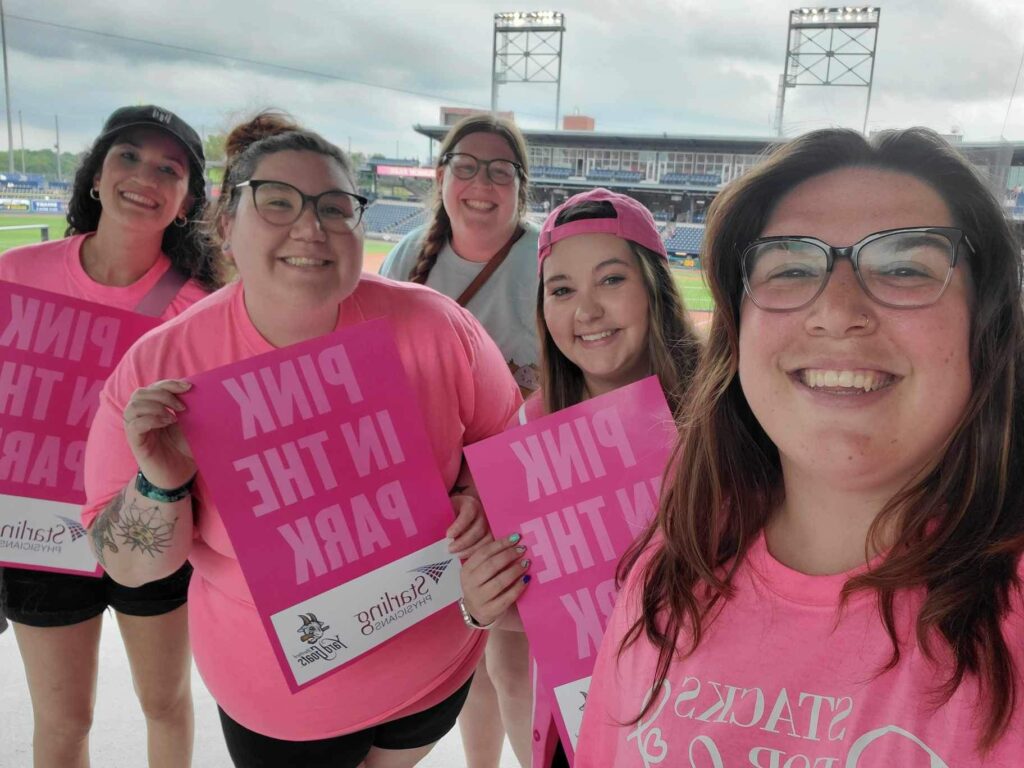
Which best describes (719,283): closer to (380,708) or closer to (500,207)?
(380,708)

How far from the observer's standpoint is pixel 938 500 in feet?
2.00

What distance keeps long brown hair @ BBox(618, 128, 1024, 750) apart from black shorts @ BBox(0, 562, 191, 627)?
3.54 feet

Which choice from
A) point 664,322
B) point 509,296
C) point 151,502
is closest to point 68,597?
point 151,502

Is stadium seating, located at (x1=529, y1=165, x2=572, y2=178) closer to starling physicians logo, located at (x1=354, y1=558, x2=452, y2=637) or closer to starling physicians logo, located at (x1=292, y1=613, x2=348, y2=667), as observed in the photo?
starling physicians logo, located at (x1=354, y1=558, x2=452, y2=637)

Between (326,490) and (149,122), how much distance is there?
96 centimetres

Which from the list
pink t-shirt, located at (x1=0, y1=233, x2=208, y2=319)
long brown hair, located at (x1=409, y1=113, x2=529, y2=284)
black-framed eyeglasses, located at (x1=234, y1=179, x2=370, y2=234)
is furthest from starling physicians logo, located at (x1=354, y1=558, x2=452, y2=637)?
long brown hair, located at (x1=409, y1=113, x2=529, y2=284)

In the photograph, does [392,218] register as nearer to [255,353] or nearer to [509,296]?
[509,296]

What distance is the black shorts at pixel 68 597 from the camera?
133 centimetres

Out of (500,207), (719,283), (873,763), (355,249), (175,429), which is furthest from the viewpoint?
(500,207)

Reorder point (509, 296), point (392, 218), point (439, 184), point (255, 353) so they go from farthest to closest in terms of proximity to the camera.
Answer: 1. point (392, 218)
2. point (439, 184)
3. point (509, 296)
4. point (255, 353)

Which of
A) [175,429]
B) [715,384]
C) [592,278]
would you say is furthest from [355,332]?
[715,384]

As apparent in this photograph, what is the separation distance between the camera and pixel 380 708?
1.08 metres

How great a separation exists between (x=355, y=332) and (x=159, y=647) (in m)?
0.92

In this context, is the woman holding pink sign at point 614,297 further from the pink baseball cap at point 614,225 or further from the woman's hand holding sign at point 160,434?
the woman's hand holding sign at point 160,434
